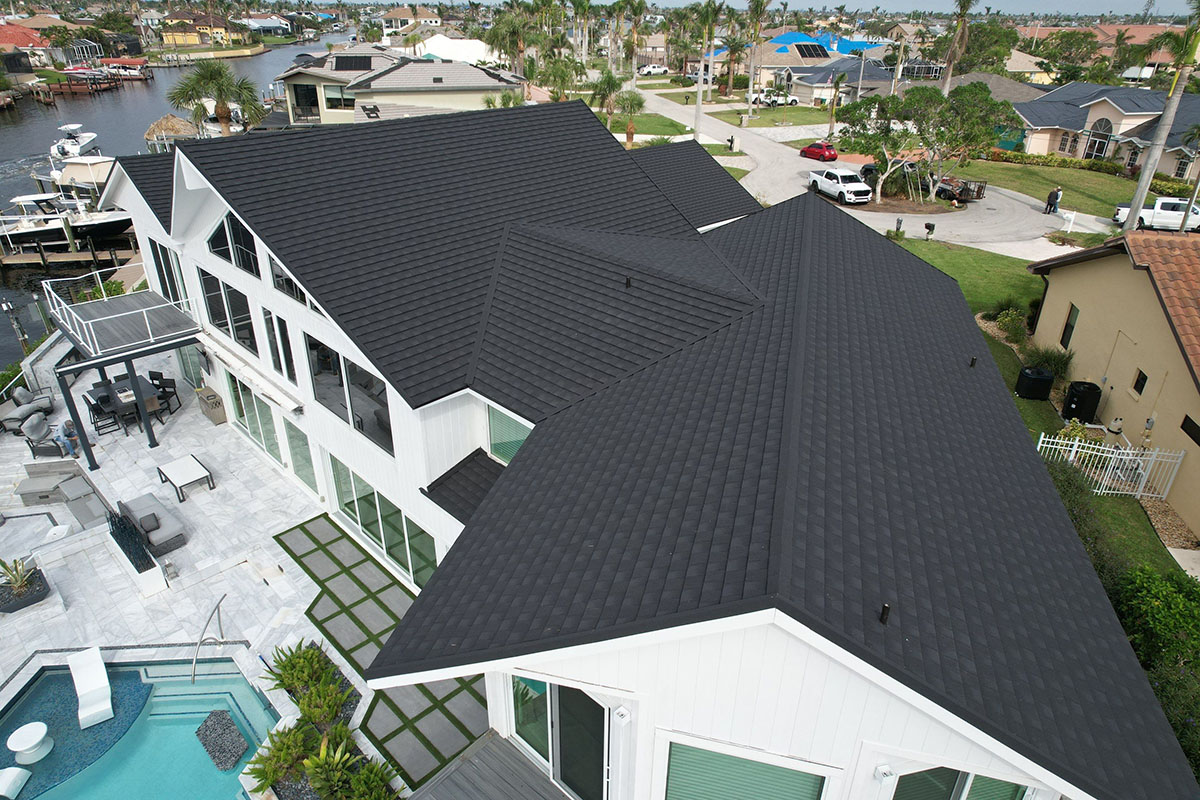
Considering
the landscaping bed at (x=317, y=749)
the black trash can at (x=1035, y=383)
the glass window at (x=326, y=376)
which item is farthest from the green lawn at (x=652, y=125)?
the landscaping bed at (x=317, y=749)

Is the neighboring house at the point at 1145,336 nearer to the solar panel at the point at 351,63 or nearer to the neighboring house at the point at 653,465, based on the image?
the neighboring house at the point at 653,465

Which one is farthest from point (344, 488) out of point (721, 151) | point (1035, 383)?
point (721, 151)

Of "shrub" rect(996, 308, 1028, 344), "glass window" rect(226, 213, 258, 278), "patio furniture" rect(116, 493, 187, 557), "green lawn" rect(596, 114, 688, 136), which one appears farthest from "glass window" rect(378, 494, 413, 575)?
"green lawn" rect(596, 114, 688, 136)

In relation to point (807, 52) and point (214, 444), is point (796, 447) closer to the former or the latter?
point (214, 444)

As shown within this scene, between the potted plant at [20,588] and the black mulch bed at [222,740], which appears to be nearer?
the black mulch bed at [222,740]

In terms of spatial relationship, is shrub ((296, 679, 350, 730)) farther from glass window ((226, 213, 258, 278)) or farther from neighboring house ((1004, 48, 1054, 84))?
neighboring house ((1004, 48, 1054, 84))

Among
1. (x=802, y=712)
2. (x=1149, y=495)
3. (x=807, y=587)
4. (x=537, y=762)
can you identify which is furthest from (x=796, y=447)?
(x=1149, y=495)

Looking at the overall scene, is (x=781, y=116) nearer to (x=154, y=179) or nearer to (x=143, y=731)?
(x=154, y=179)
